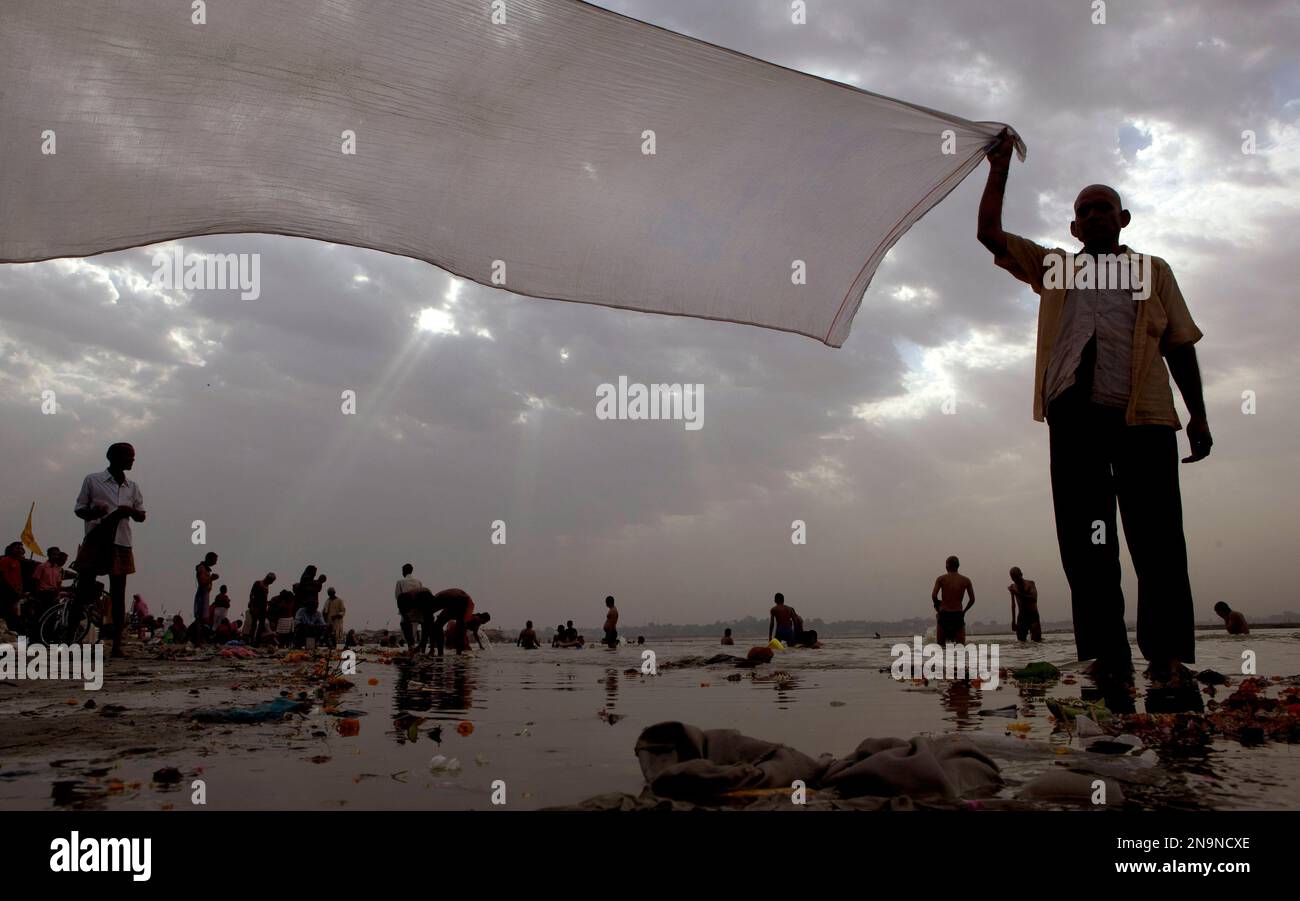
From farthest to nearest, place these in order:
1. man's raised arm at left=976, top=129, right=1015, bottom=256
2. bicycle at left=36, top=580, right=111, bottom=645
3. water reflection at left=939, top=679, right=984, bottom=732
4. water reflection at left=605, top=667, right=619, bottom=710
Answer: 1. bicycle at left=36, top=580, right=111, bottom=645
2. water reflection at left=605, top=667, right=619, bottom=710
3. man's raised arm at left=976, top=129, right=1015, bottom=256
4. water reflection at left=939, top=679, right=984, bottom=732

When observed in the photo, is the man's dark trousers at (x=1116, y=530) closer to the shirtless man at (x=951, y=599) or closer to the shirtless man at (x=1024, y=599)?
the shirtless man at (x=951, y=599)

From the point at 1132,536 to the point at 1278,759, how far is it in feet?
4.86

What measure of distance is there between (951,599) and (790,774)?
12.1 metres

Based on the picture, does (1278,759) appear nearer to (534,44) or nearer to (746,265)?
(746,265)

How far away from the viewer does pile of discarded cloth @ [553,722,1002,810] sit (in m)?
1.85

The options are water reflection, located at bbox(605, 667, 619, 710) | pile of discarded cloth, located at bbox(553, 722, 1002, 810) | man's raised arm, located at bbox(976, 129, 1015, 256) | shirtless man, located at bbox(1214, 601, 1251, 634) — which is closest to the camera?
pile of discarded cloth, located at bbox(553, 722, 1002, 810)

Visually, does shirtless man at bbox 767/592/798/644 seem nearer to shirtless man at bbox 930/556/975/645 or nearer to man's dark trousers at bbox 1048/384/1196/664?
shirtless man at bbox 930/556/975/645

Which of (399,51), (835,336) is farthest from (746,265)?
(399,51)

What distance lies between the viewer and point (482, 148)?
3418 millimetres

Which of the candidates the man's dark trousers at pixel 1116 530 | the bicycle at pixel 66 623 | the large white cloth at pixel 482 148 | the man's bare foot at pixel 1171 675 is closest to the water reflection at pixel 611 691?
the large white cloth at pixel 482 148

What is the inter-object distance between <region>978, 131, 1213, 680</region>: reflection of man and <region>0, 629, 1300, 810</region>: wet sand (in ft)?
1.90

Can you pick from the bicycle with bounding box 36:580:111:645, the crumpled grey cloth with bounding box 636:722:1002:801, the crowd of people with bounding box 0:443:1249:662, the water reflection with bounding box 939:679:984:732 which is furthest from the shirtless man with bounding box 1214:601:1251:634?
the bicycle with bounding box 36:580:111:645

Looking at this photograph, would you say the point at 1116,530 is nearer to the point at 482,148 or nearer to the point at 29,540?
the point at 482,148

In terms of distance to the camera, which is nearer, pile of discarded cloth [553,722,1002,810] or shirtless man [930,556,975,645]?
pile of discarded cloth [553,722,1002,810]
